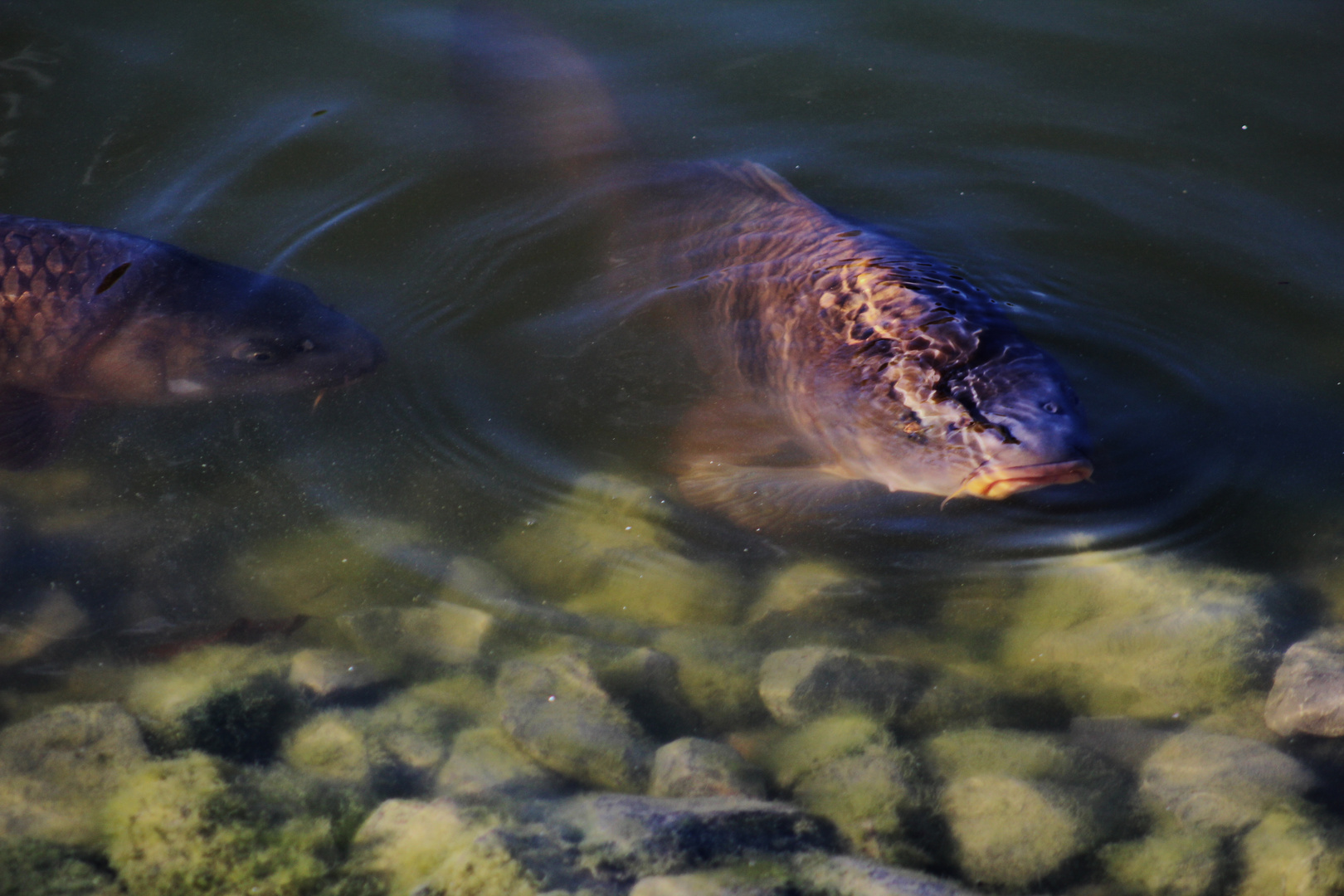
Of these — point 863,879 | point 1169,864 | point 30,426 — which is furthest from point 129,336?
point 1169,864

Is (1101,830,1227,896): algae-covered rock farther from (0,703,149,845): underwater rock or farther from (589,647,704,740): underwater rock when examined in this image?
(0,703,149,845): underwater rock

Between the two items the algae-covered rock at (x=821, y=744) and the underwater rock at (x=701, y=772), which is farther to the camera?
the algae-covered rock at (x=821, y=744)

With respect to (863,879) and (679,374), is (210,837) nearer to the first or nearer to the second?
(863,879)

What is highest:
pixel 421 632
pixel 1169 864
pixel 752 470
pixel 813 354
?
pixel 813 354

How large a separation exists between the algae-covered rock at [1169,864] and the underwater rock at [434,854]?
147cm

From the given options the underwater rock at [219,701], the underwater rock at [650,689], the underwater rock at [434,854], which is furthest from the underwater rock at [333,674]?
the underwater rock at [650,689]

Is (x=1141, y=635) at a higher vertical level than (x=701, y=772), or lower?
higher

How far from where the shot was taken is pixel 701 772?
2.67 metres

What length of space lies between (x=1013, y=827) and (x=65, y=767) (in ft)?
7.99

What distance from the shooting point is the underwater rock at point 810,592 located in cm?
329

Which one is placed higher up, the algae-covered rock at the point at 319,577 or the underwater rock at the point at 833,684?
the algae-covered rock at the point at 319,577

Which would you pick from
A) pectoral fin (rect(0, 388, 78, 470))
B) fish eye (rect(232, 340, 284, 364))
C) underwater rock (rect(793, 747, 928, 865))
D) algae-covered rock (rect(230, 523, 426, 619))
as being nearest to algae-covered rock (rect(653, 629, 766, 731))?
underwater rock (rect(793, 747, 928, 865))

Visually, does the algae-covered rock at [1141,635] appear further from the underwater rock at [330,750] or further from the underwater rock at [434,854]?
the underwater rock at [330,750]

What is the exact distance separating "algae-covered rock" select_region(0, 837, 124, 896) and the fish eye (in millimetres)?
2254
